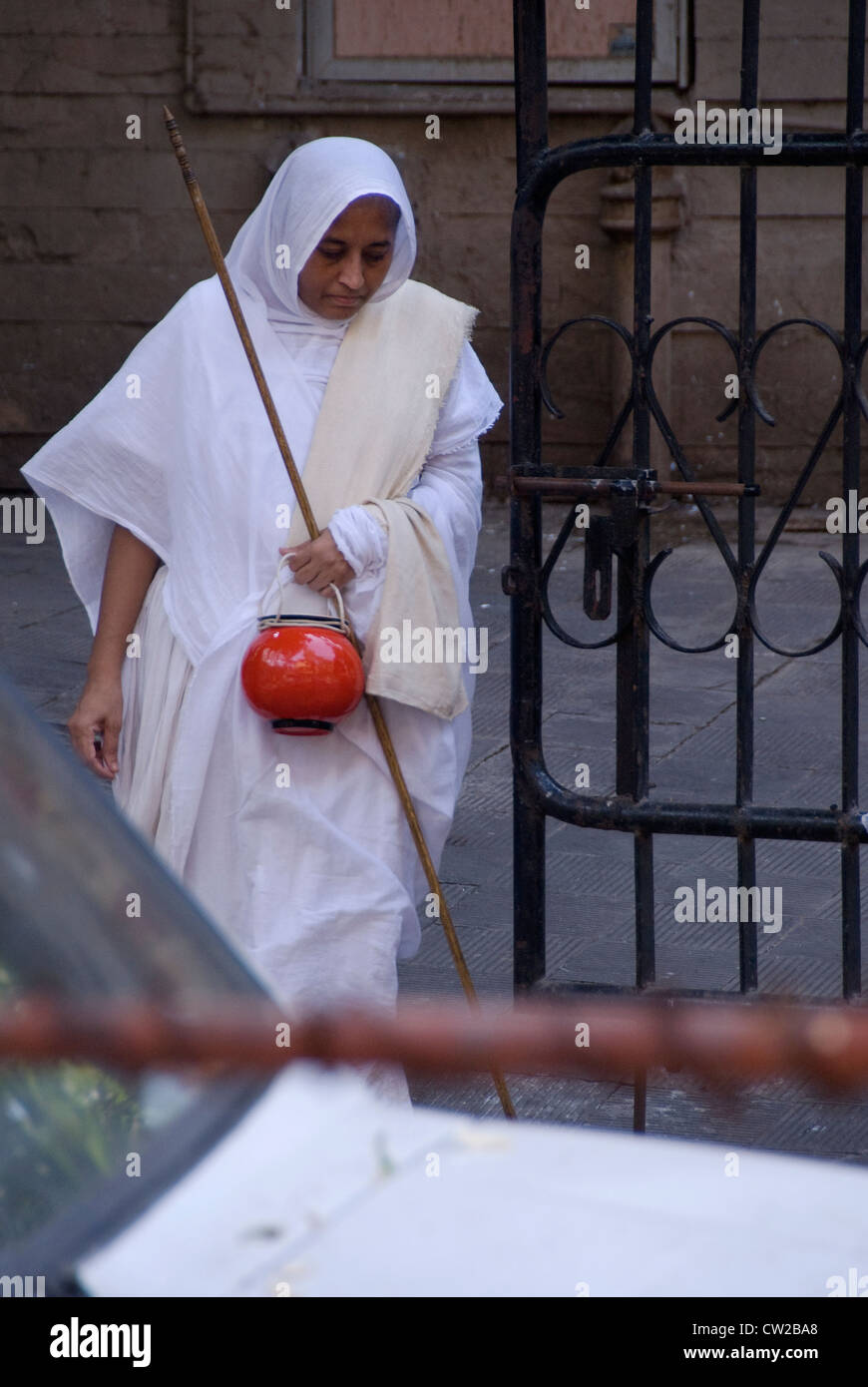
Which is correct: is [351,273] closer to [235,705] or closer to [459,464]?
[459,464]

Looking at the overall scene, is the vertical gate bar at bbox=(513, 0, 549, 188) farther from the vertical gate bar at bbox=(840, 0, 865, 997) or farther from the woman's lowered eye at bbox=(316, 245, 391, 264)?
the vertical gate bar at bbox=(840, 0, 865, 997)

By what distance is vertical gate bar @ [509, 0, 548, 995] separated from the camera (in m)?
3.29

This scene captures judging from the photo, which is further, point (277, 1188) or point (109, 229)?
point (109, 229)

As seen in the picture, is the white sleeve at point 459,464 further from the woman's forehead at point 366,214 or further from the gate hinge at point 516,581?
the woman's forehead at point 366,214

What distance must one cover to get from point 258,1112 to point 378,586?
182 centimetres

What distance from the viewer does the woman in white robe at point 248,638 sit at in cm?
348

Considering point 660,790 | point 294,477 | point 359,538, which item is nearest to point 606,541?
point 359,538

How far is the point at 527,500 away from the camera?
11.3 feet

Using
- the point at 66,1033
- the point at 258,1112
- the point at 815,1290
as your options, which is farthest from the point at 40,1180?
the point at 815,1290

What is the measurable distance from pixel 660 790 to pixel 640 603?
233 cm

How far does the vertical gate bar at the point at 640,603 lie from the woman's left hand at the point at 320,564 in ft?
1.62

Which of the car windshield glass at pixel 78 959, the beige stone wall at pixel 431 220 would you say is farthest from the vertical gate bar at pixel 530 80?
the beige stone wall at pixel 431 220

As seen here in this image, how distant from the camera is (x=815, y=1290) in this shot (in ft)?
5.65
